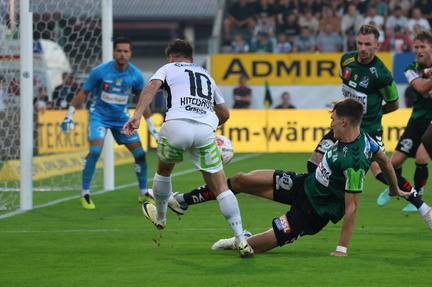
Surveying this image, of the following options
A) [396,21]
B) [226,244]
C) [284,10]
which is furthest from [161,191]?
[284,10]

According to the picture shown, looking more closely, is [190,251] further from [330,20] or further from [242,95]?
[330,20]

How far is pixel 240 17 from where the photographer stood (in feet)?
96.0

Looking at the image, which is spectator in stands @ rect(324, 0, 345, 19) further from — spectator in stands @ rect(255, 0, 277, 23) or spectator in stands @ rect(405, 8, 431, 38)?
spectator in stands @ rect(405, 8, 431, 38)

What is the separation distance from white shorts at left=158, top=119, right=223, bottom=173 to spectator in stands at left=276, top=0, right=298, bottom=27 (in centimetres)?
2115

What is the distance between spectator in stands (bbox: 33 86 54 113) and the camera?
1555 centimetres

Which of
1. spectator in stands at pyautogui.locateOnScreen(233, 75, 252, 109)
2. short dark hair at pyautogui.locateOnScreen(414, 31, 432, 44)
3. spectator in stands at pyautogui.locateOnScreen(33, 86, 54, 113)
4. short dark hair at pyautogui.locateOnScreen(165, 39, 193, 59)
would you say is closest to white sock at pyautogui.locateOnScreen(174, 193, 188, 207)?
short dark hair at pyautogui.locateOnScreen(165, 39, 193, 59)

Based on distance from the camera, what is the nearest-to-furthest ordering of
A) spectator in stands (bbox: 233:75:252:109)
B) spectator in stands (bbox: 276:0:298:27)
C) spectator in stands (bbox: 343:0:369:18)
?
spectator in stands (bbox: 233:75:252:109) → spectator in stands (bbox: 343:0:369:18) → spectator in stands (bbox: 276:0:298:27)

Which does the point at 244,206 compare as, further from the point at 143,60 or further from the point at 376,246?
the point at 143,60

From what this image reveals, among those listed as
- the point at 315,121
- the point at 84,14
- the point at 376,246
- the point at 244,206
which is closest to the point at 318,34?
the point at 315,121

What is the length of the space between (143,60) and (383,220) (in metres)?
21.4

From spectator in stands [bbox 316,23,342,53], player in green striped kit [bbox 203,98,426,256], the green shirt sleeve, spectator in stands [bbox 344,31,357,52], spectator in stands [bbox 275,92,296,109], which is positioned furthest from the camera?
spectator in stands [bbox 316,23,342,53]

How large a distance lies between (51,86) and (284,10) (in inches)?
522

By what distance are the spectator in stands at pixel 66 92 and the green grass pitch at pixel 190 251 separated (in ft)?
13.6

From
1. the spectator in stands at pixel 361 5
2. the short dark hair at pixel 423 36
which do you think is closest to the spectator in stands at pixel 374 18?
the spectator in stands at pixel 361 5
